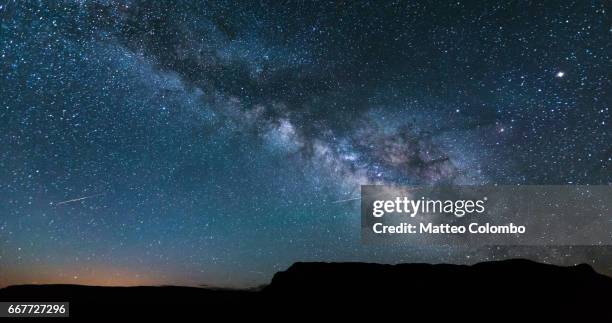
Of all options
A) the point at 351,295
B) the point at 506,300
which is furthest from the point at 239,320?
the point at 506,300

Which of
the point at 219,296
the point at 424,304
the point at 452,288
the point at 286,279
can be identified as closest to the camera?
the point at 424,304

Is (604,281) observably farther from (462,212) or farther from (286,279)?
(286,279)

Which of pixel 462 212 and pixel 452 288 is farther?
pixel 452 288

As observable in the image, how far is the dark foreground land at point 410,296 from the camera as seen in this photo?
3108cm

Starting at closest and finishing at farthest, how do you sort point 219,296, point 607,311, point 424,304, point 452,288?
1. point 607,311
2. point 424,304
3. point 452,288
4. point 219,296

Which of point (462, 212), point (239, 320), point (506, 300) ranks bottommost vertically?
point (239, 320)

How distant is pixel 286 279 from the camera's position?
132 feet

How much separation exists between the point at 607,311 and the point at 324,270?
2236 cm

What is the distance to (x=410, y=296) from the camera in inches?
1357

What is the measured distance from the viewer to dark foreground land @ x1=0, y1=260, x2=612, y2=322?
102 ft
